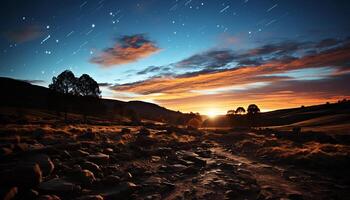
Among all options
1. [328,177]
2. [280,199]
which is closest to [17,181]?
[280,199]

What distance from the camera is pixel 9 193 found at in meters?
7.27

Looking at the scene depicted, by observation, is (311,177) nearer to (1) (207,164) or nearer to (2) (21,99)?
(1) (207,164)

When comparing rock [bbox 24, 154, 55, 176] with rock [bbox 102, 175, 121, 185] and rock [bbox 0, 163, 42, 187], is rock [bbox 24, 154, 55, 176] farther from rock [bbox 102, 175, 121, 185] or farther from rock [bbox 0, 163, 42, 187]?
rock [bbox 102, 175, 121, 185]

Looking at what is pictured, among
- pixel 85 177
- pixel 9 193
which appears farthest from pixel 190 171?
pixel 9 193

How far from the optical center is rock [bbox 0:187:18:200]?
7.09 meters

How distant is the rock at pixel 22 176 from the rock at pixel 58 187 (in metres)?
0.31

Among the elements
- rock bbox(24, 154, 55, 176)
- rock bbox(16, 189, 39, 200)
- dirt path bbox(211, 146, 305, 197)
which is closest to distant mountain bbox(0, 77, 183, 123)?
rock bbox(24, 154, 55, 176)

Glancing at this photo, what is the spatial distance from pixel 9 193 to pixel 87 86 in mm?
58200

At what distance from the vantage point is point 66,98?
61.1m

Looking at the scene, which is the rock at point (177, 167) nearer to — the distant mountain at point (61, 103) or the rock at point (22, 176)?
the rock at point (22, 176)

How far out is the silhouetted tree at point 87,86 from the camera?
61.3 meters

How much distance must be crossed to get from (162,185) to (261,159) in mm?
11511

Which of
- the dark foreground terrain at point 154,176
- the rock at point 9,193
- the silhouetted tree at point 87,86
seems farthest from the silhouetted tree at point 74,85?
the rock at point 9,193

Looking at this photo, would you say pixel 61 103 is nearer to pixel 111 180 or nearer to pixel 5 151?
pixel 5 151
